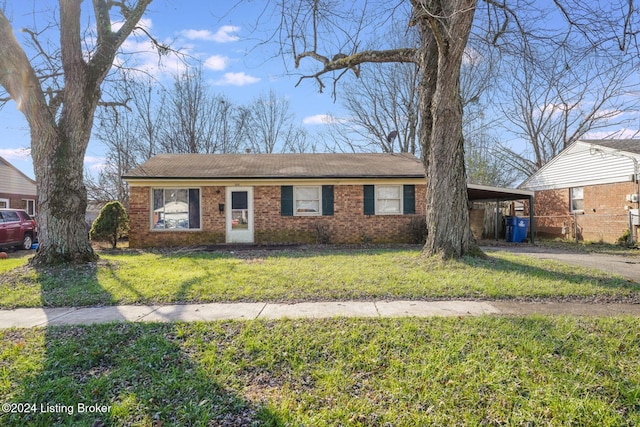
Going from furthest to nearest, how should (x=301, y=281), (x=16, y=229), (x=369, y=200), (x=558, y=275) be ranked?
(x=369, y=200), (x=16, y=229), (x=558, y=275), (x=301, y=281)

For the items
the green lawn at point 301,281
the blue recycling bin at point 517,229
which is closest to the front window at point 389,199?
the green lawn at point 301,281

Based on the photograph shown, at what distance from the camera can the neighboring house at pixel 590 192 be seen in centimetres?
1252

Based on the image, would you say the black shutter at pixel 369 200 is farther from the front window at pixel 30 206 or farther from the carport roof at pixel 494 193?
the front window at pixel 30 206

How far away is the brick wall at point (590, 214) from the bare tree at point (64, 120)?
17.0 metres

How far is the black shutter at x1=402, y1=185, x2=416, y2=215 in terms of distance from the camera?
12906mm

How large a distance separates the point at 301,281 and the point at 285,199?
6.93 meters

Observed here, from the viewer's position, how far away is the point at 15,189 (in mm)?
22047

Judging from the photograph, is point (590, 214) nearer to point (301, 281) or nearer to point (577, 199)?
point (577, 199)

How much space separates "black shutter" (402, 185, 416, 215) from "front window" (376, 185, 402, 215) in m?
0.19

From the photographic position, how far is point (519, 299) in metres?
4.99

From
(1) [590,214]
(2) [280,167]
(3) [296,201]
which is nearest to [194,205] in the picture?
(2) [280,167]

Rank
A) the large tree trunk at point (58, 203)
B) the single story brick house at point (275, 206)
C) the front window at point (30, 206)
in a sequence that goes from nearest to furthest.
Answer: the large tree trunk at point (58, 203) < the single story brick house at point (275, 206) < the front window at point (30, 206)

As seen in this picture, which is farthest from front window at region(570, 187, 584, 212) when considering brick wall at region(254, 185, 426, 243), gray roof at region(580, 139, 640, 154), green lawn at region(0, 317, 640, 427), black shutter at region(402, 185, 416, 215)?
green lawn at region(0, 317, 640, 427)

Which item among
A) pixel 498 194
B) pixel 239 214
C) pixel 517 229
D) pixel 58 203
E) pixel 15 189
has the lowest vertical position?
pixel 517 229
